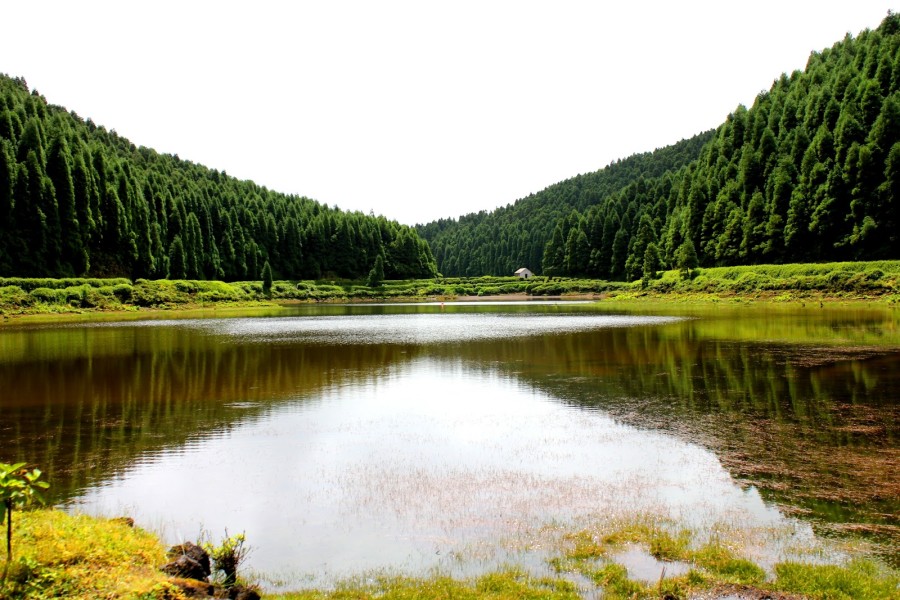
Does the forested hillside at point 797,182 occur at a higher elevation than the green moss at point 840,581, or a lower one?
higher

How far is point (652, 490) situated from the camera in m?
9.82

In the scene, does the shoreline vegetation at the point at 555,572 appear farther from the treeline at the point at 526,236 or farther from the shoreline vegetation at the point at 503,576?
the treeline at the point at 526,236

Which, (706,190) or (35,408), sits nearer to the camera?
(35,408)

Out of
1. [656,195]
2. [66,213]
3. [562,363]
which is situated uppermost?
[656,195]

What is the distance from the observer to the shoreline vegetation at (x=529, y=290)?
58.3 metres

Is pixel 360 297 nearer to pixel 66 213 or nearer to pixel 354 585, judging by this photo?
pixel 66 213

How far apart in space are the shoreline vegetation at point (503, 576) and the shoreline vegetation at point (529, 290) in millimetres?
53824

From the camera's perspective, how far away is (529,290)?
399 ft

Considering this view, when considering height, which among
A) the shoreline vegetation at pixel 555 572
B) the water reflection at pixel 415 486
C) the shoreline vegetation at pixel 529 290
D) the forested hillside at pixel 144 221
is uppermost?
the forested hillside at pixel 144 221

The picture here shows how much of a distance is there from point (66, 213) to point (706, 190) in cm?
8948

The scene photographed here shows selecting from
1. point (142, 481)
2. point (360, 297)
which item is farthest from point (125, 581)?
point (360, 297)

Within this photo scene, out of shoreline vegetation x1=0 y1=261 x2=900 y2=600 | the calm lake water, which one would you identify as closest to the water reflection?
the calm lake water

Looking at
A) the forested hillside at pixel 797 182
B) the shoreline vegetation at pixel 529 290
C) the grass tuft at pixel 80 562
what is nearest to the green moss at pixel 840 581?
the grass tuft at pixel 80 562

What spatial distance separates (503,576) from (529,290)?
116 meters
